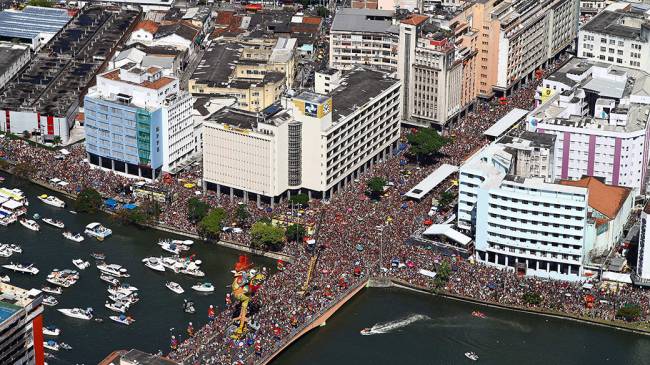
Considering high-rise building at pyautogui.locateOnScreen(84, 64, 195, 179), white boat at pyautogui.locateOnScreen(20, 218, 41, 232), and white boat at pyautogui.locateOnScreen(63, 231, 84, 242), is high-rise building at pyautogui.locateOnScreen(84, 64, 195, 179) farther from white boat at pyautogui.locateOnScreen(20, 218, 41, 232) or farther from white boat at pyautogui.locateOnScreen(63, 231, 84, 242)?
white boat at pyautogui.locateOnScreen(20, 218, 41, 232)

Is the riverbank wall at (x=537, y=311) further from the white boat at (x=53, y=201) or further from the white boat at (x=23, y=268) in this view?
the white boat at (x=53, y=201)

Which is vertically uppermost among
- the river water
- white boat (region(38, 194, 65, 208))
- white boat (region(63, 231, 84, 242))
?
white boat (region(38, 194, 65, 208))

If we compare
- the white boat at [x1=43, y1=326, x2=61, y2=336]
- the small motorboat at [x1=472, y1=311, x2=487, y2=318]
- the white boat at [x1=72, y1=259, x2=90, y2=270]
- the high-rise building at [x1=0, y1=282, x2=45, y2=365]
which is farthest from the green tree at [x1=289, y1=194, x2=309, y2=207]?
the high-rise building at [x1=0, y1=282, x2=45, y2=365]

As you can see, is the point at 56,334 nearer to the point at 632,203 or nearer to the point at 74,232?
the point at 74,232

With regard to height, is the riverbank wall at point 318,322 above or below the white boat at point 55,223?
below

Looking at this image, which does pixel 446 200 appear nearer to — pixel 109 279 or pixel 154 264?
pixel 154 264

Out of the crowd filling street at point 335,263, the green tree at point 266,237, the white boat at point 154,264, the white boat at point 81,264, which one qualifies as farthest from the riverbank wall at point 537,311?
the white boat at point 81,264
